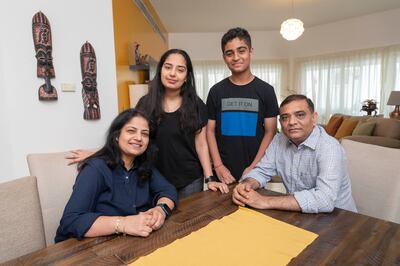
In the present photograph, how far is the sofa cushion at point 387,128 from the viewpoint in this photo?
4262 mm

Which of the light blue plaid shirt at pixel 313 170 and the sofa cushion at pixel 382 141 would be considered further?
the sofa cushion at pixel 382 141

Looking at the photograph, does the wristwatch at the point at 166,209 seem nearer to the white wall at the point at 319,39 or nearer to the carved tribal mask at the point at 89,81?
the carved tribal mask at the point at 89,81

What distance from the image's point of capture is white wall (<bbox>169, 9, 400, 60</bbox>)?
206 inches

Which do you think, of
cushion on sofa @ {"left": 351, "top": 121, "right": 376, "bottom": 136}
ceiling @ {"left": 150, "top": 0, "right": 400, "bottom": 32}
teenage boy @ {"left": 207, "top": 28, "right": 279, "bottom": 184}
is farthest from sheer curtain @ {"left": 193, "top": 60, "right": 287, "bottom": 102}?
teenage boy @ {"left": 207, "top": 28, "right": 279, "bottom": 184}

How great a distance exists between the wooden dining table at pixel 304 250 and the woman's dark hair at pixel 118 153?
27 cm

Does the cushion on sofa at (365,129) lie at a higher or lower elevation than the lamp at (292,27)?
lower

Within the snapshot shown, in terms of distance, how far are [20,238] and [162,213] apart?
518 mm

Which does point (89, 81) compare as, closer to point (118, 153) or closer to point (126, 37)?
point (126, 37)

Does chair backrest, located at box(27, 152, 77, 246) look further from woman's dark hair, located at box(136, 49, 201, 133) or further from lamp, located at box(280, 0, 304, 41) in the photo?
lamp, located at box(280, 0, 304, 41)

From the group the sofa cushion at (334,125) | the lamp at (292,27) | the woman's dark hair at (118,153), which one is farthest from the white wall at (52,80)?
the sofa cushion at (334,125)

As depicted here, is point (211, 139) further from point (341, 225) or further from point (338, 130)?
point (338, 130)

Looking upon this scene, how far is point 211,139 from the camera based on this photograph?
178 centimetres

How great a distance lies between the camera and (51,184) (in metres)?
1.29

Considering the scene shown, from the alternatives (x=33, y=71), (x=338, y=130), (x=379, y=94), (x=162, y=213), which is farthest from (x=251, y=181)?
(x=379, y=94)
